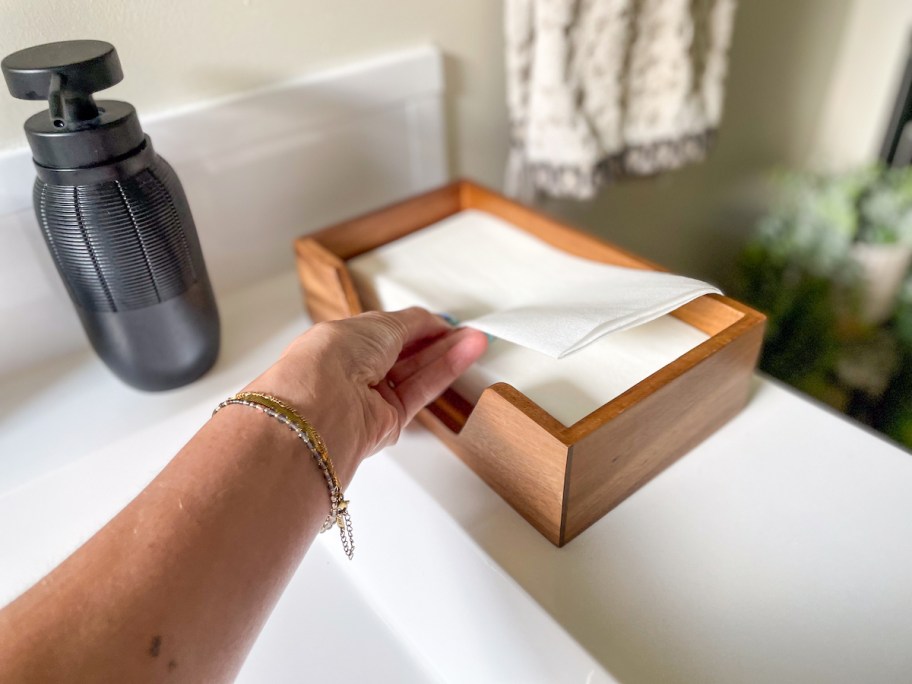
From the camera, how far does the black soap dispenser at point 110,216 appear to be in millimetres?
442

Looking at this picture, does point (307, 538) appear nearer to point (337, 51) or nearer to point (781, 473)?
point (781, 473)

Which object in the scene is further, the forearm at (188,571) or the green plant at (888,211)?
the green plant at (888,211)

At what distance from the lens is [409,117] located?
77cm

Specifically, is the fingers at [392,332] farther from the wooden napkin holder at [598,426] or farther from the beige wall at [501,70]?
the beige wall at [501,70]

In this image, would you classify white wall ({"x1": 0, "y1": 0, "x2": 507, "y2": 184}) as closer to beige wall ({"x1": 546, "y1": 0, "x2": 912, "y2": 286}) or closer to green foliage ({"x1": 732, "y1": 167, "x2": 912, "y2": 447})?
beige wall ({"x1": 546, "y1": 0, "x2": 912, "y2": 286})

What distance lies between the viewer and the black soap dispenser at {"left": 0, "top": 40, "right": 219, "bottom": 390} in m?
0.44

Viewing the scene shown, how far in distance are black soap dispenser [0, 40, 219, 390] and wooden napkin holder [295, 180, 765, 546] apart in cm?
13

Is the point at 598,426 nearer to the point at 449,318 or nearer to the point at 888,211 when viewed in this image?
the point at 449,318

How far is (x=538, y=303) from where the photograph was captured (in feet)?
1.85

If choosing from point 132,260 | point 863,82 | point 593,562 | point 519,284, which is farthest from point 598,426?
point 863,82

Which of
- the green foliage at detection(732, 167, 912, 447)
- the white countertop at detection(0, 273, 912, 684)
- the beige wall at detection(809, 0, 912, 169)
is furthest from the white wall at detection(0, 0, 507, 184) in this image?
the beige wall at detection(809, 0, 912, 169)

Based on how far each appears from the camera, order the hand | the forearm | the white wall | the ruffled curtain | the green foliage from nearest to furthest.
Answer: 1. the forearm
2. the hand
3. the white wall
4. the ruffled curtain
5. the green foliage

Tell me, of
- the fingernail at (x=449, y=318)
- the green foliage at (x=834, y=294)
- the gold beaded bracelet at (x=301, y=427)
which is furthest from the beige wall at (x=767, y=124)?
the gold beaded bracelet at (x=301, y=427)

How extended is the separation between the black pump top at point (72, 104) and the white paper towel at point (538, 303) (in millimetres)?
243
